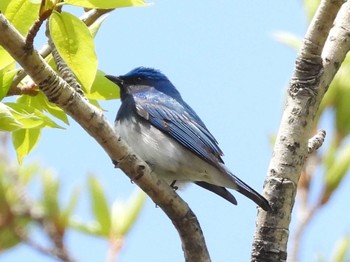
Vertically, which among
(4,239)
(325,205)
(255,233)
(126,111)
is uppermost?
(126,111)

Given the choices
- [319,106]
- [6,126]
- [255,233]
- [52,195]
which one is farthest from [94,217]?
[319,106]

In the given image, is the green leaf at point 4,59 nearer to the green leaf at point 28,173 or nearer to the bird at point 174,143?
the green leaf at point 28,173

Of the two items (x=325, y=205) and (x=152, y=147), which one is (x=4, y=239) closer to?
(x=325, y=205)

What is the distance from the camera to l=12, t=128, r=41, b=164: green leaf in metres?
2.23

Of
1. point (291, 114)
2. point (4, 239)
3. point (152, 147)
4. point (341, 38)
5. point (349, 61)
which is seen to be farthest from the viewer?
point (152, 147)

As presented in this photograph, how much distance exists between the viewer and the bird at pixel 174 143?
3.71 m

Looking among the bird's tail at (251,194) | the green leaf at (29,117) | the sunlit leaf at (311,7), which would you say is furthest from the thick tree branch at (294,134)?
the green leaf at (29,117)

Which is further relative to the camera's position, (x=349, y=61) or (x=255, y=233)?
(x=349, y=61)

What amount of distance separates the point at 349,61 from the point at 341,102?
16.6 inches

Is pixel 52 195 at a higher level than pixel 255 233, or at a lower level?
lower

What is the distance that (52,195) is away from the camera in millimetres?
2289

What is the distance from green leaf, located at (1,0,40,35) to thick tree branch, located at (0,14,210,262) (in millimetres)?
39

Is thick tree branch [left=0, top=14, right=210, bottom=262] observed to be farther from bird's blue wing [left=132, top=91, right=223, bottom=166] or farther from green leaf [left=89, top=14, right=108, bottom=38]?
bird's blue wing [left=132, top=91, right=223, bottom=166]

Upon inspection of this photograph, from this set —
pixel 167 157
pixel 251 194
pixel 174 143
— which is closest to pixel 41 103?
pixel 251 194
